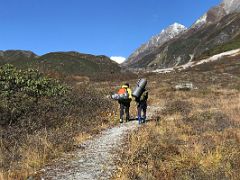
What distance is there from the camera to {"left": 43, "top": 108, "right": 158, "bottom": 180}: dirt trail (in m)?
10.1

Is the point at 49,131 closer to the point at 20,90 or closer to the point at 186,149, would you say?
the point at 20,90

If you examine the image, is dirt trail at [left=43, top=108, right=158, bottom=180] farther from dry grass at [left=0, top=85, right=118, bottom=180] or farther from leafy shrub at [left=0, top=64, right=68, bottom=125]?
leafy shrub at [left=0, top=64, right=68, bottom=125]

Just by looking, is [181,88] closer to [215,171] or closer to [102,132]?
[102,132]

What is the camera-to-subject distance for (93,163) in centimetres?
1123

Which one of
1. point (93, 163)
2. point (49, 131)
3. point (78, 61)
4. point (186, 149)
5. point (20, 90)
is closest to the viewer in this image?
point (93, 163)

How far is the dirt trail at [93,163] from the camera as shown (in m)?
10.1

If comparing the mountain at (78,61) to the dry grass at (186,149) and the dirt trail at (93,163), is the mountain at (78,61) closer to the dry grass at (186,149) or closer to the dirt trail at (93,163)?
the dry grass at (186,149)

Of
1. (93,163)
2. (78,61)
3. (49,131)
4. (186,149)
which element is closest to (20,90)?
(49,131)

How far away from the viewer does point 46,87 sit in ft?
69.6

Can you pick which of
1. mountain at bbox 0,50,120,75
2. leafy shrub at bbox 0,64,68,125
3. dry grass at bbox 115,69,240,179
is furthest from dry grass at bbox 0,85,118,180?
mountain at bbox 0,50,120,75

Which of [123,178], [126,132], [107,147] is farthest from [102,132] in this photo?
[123,178]

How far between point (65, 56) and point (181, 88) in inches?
2012

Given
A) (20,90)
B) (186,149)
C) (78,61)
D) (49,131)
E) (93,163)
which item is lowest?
(93,163)

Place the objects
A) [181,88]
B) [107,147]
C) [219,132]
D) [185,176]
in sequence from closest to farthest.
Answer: [185,176] → [107,147] → [219,132] → [181,88]
